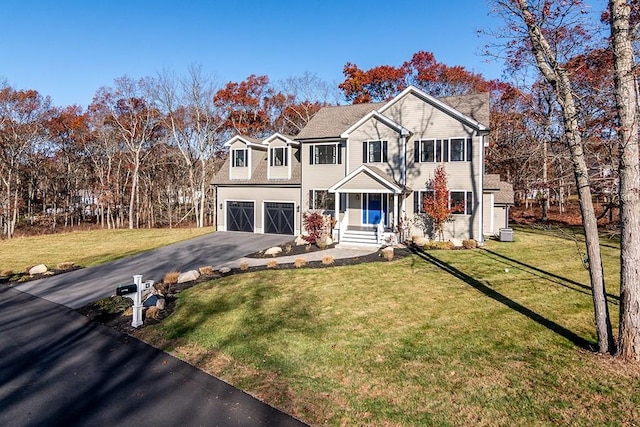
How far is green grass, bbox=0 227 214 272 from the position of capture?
18.7m

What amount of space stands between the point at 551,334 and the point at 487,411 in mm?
3516

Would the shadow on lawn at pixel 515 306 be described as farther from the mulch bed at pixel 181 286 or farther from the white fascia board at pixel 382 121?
the white fascia board at pixel 382 121

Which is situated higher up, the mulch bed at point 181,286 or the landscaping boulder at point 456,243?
the landscaping boulder at point 456,243

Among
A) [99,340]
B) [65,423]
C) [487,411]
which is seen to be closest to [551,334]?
[487,411]

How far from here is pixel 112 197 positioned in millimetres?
36562

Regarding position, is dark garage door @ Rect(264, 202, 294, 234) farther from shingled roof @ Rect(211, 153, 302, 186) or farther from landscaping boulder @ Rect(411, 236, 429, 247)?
landscaping boulder @ Rect(411, 236, 429, 247)

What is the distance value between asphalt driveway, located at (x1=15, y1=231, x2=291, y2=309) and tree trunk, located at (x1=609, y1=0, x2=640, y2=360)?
13.6m

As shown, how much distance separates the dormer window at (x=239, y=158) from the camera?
25.1 metres

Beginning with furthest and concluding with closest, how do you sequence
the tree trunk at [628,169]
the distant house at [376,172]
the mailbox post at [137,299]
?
the distant house at [376,172] < the mailbox post at [137,299] < the tree trunk at [628,169]

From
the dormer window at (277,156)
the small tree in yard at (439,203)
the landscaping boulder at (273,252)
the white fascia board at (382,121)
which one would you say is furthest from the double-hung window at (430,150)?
the landscaping boulder at (273,252)

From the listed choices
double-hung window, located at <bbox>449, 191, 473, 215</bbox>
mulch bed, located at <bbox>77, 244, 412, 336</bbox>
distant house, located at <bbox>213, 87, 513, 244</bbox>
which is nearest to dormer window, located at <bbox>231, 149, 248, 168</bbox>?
distant house, located at <bbox>213, 87, 513, 244</bbox>

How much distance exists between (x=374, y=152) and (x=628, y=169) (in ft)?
49.6

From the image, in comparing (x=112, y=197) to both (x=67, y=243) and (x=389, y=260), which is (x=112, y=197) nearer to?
(x=67, y=243)

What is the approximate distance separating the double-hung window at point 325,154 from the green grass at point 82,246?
9.71 m
